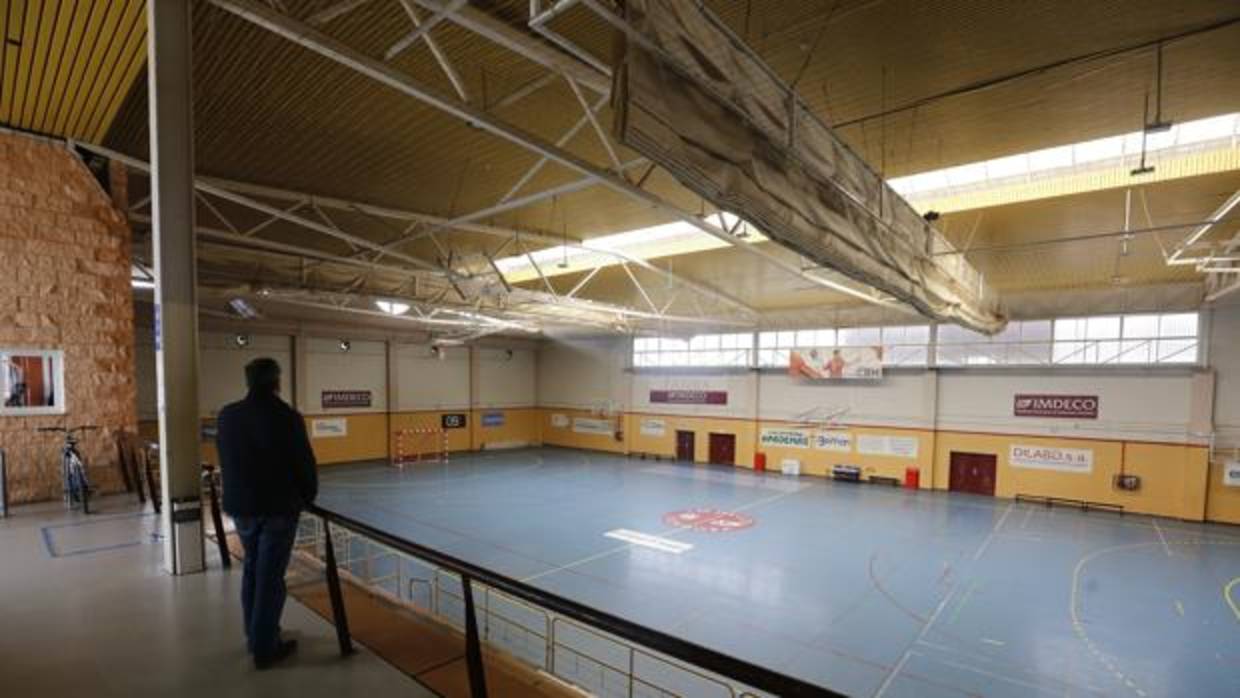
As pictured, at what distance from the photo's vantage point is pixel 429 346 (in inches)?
907

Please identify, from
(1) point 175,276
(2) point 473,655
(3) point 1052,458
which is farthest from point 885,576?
(1) point 175,276

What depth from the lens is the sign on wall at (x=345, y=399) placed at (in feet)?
66.0

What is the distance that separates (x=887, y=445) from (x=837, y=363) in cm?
300

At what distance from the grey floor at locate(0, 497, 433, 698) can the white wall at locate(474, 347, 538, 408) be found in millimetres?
20178

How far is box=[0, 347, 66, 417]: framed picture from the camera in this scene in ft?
20.6

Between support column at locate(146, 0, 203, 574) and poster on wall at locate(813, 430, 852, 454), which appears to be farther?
poster on wall at locate(813, 430, 852, 454)

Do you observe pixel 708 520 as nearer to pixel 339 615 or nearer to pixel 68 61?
pixel 339 615

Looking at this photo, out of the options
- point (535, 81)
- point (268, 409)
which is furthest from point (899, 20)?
point (268, 409)

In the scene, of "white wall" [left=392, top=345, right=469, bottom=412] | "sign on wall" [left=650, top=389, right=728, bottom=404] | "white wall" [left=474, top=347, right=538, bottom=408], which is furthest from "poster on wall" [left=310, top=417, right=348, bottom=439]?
"sign on wall" [left=650, top=389, right=728, bottom=404]

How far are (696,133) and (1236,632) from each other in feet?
34.1

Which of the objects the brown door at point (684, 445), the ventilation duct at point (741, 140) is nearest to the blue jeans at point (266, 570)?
the ventilation duct at point (741, 140)

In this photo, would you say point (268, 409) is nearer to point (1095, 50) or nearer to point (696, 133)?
point (696, 133)

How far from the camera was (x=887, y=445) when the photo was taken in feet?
57.6

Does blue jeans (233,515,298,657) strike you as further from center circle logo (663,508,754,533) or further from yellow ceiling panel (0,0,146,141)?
center circle logo (663,508,754,533)
